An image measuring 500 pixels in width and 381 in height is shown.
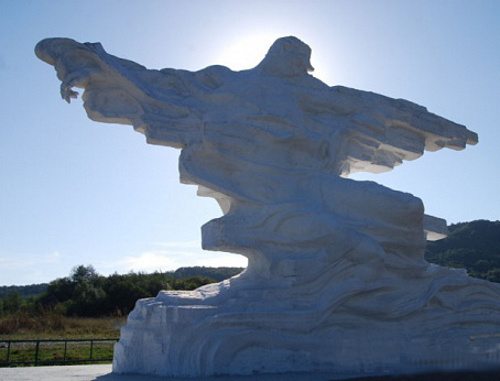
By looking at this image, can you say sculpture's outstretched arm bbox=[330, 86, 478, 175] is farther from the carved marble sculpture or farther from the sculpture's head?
the sculpture's head

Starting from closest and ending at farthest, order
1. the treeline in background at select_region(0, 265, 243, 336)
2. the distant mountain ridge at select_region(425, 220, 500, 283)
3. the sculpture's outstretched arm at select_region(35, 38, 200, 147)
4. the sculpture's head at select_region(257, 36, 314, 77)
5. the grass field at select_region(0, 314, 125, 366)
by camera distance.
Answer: the sculpture's outstretched arm at select_region(35, 38, 200, 147) → the sculpture's head at select_region(257, 36, 314, 77) → the grass field at select_region(0, 314, 125, 366) → the treeline in background at select_region(0, 265, 243, 336) → the distant mountain ridge at select_region(425, 220, 500, 283)

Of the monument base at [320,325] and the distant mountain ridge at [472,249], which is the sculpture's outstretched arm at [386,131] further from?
the distant mountain ridge at [472,249]

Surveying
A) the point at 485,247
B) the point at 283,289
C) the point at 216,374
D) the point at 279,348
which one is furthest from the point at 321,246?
the point at 485,247

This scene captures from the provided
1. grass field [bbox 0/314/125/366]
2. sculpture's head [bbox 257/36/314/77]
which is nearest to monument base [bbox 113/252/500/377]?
sculpture's head [bbox 257/36/314/77]

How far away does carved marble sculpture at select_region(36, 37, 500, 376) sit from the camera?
6.70 metres

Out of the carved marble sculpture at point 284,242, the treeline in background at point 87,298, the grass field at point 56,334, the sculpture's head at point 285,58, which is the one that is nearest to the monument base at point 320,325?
the carved marble sculpture at point 284,242

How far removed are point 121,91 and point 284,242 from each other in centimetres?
303

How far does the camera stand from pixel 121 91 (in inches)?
307

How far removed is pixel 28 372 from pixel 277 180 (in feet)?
13.6

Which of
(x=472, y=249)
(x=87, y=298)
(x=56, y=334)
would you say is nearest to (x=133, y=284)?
(x=87, y=298)

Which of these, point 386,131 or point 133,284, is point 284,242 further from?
point 133,284

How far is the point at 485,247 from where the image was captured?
22.0 metres

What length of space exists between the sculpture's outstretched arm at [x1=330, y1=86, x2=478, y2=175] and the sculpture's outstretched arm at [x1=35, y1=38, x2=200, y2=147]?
7.86 ft

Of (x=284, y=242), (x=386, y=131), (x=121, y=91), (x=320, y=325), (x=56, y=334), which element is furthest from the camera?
(x=56, y=334)
